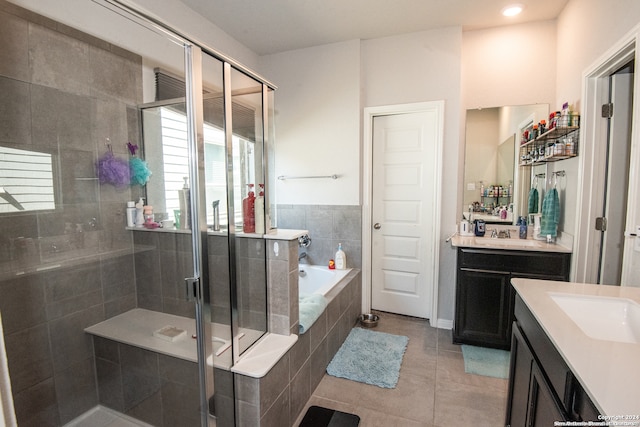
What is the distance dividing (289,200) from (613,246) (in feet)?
8.92

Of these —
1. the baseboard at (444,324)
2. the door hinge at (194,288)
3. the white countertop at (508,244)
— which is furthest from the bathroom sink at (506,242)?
the door hinge at (194,288)

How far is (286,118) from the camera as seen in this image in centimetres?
337

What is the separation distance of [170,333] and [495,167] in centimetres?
303

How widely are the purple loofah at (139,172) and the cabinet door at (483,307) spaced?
8.26 ft

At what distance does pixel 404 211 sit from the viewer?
10.5ft

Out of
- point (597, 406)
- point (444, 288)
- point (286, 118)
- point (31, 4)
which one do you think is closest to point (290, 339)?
Result: point (597, 406)

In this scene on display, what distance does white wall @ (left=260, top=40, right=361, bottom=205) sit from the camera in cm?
312

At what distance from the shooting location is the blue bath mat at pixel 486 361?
7.54ft

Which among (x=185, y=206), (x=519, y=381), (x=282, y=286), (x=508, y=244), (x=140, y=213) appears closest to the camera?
(x=519, y=381)

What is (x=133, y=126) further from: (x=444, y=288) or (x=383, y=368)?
(x=444, y=288)

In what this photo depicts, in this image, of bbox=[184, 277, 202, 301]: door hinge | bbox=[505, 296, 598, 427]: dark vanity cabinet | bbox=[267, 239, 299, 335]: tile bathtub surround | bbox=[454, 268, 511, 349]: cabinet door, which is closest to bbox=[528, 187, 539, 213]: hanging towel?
bbox=[454, 268, 511, 349]: cabinet door

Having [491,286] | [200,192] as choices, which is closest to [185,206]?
[200,192]

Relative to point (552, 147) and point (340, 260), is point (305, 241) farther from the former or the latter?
point (552, 147)

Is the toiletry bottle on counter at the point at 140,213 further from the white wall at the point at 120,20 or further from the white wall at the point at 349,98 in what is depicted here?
the white wall at the point at 349,98
